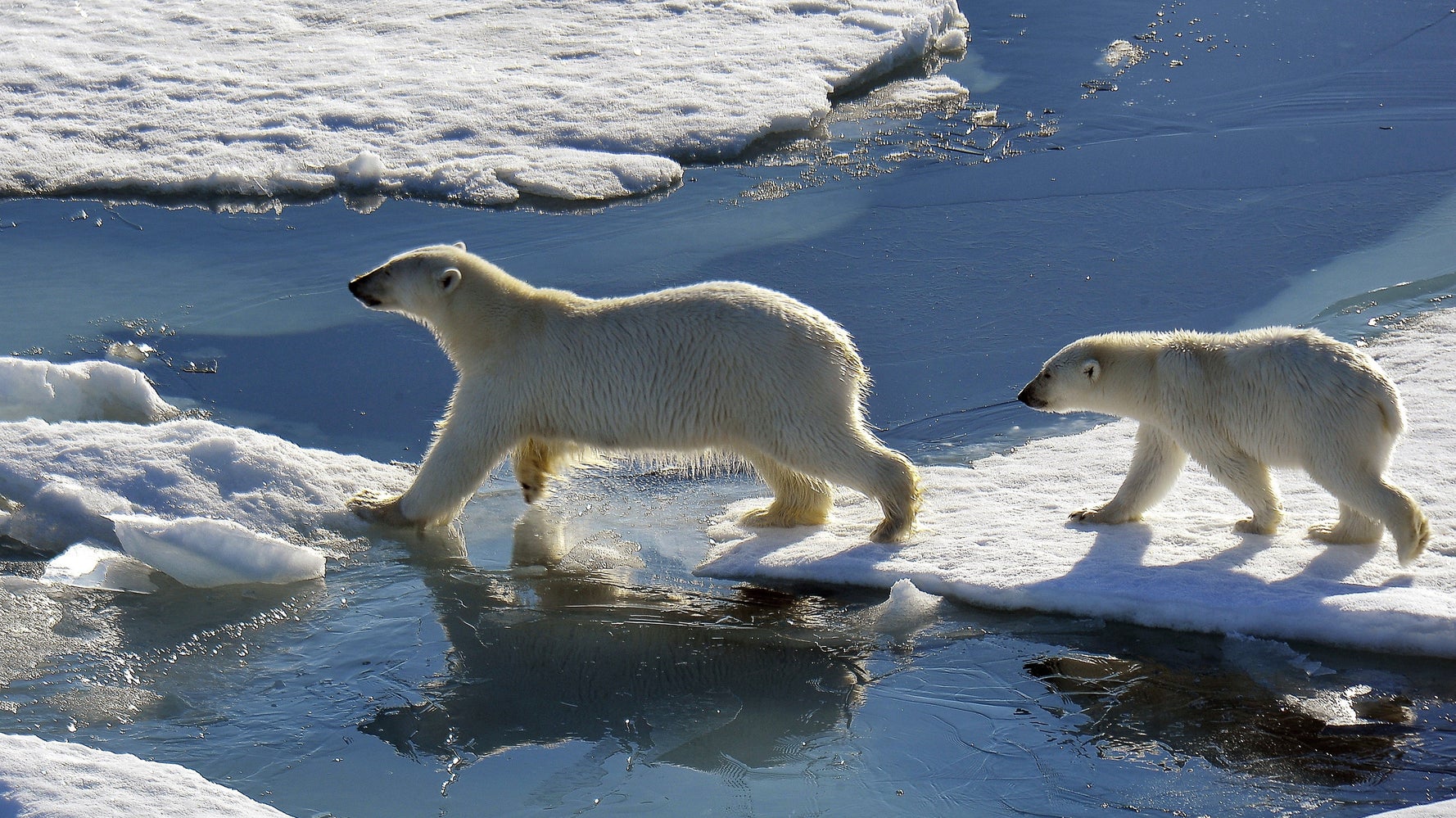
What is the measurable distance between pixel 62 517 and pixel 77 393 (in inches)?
48.6

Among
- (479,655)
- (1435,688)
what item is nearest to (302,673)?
(479,655)

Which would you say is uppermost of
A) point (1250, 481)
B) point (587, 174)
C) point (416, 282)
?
point (587, 174)

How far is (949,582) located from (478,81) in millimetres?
8157

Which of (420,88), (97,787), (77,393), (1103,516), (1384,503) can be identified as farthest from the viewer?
(420,88)

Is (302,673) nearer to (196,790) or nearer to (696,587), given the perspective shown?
(196,790)

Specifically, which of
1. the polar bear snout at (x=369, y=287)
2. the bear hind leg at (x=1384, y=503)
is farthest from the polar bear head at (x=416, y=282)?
the bear hind leg at (x=1384, y=503)

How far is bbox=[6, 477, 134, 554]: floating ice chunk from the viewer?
5164mm

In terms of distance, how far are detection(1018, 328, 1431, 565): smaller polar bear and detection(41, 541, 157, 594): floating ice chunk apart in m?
3.52

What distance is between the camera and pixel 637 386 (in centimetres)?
537

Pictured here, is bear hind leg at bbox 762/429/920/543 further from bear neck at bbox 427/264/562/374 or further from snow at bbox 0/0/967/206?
snow at bbox 0/0/967/206

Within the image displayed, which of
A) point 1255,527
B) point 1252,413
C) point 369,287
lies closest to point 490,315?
point 369,287

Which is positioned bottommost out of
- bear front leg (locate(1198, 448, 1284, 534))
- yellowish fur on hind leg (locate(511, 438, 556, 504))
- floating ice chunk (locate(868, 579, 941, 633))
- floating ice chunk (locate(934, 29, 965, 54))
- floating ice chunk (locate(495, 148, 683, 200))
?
floating ice chunk (locate(868, 579, 941, 633))

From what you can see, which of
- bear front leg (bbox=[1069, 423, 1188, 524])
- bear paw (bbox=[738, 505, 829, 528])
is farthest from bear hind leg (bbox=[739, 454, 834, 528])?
bear front leg (bbox=[1069, 423, 1188, 524])

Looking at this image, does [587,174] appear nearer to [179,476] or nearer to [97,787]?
[179,476]
